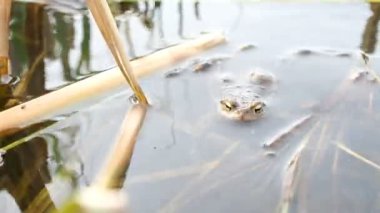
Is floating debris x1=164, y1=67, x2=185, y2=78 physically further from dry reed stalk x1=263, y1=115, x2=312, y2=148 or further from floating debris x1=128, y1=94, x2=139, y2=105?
dry reed stalk x1=263, y1=115, x2=312, y2=148

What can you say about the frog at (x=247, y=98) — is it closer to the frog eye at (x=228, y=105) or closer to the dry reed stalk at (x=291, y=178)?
the frog eye at (x=228, y=105)

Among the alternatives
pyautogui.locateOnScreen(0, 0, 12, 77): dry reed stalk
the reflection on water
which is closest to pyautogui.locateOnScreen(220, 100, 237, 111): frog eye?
the reflection on water

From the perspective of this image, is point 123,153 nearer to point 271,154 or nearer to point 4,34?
point 271,154

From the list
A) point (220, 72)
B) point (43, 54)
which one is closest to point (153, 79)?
point (220, 72)

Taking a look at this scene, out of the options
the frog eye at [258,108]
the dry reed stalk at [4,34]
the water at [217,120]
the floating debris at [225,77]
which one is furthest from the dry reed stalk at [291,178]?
the dry reed stalk at [4,34]

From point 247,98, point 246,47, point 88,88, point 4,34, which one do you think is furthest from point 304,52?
point 4,34

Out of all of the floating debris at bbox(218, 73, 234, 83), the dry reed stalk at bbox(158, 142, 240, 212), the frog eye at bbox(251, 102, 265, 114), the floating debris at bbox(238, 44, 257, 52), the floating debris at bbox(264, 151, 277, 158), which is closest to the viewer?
the dry reed stalk at bbox(158, 142, 240, 212)
